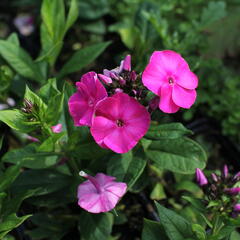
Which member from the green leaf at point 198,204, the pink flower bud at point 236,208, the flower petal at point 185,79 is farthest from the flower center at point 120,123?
the pink flower bud at point 236,208

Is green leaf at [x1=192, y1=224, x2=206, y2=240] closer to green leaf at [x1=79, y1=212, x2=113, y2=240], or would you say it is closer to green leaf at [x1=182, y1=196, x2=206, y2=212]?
green leaf at [x1=182, y1=196, x2=206, y2=212]

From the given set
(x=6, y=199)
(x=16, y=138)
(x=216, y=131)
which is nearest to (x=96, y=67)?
(x=16, y=138)

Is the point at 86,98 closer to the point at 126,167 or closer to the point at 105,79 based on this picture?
the point at 105,79

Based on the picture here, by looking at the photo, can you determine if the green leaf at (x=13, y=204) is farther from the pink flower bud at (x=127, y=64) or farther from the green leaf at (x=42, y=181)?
the pink flower bud at (x=127, y=64)

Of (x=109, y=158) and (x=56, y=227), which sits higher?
(x=109, y=158)

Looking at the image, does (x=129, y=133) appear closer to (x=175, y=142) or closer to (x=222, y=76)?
(x=175, y=142)

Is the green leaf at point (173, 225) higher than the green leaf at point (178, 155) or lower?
lower
